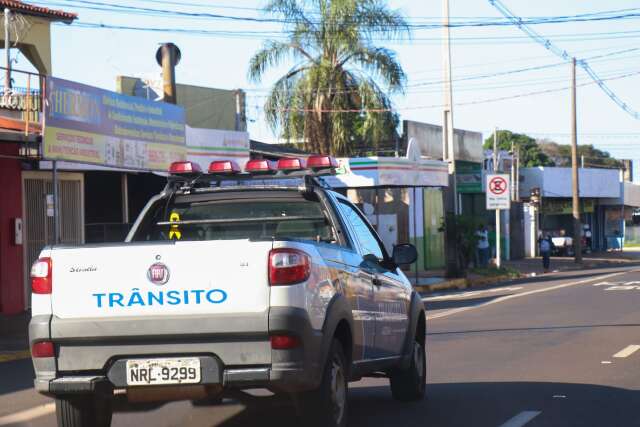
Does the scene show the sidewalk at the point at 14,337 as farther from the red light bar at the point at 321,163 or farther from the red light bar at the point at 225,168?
the red light bar at the point at 321,163

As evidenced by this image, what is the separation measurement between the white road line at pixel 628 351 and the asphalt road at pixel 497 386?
0.01 meters

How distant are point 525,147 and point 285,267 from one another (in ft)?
330

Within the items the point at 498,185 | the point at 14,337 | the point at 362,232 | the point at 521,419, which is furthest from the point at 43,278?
the point at 498,185

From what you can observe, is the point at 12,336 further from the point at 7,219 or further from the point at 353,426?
the point at 353,426

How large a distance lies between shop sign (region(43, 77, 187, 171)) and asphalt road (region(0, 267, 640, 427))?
4.50 m

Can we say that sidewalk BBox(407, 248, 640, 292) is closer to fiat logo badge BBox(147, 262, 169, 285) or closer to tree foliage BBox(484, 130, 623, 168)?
fiat logo badge BBox(147, 262, 169, 285)

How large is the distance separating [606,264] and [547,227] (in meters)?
13.3

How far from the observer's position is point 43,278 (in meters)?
6.50

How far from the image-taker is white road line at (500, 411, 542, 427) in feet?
26.1

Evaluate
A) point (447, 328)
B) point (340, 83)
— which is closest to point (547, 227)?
point (340, 83)

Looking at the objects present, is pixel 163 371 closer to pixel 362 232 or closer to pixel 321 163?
pixel 321 163

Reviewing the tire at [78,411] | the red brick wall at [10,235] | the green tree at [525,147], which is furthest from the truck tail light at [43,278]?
the green tree at [525,147]

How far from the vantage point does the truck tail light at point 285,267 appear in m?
6.19

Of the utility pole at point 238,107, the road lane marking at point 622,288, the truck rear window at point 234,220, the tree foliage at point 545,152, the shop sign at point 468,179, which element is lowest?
the road lane marking at point 622,288
